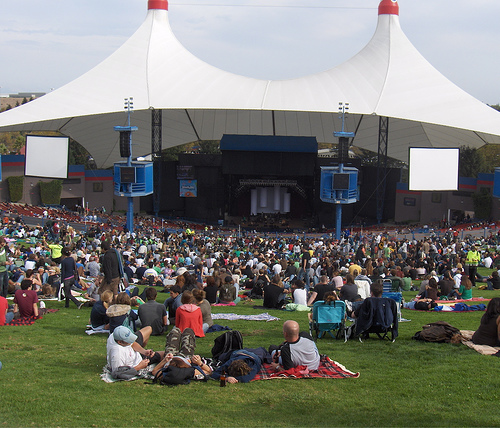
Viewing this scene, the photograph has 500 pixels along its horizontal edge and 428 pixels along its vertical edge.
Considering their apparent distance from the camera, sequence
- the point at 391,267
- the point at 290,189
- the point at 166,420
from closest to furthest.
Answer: the point at 166,420 < the point at 391,267 < the point at 290,189

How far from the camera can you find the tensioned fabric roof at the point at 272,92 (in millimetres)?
28719

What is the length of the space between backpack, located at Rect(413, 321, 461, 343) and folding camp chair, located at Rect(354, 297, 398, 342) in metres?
0.29

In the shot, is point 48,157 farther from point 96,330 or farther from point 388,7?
point 96,330

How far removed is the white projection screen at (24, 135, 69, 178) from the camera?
30.4m

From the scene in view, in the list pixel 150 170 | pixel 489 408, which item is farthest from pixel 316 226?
pixel 489 408

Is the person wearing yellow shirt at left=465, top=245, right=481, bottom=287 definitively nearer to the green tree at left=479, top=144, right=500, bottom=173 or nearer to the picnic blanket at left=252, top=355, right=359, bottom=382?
the picnic blanket at left=252, top=355, right=359, bottom=382

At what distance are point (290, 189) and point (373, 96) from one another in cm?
823

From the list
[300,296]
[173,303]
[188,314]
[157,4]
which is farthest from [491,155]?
[188,314]

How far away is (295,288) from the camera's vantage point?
950 centimetres

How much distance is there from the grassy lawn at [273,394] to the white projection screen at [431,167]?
77.5ft

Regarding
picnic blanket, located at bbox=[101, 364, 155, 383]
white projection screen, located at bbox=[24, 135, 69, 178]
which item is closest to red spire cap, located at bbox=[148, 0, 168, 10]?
white projection screen, located at bbox=[24, 135, 69, 178]

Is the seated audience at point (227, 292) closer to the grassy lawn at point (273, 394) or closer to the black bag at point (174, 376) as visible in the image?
the grassy lawn at point (273, 394)

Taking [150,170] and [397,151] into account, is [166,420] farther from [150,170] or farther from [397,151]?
[397,151]

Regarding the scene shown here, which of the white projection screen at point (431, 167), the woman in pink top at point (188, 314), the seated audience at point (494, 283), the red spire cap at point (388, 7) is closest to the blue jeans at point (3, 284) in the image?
the woman in pink top at point (188, 314)
